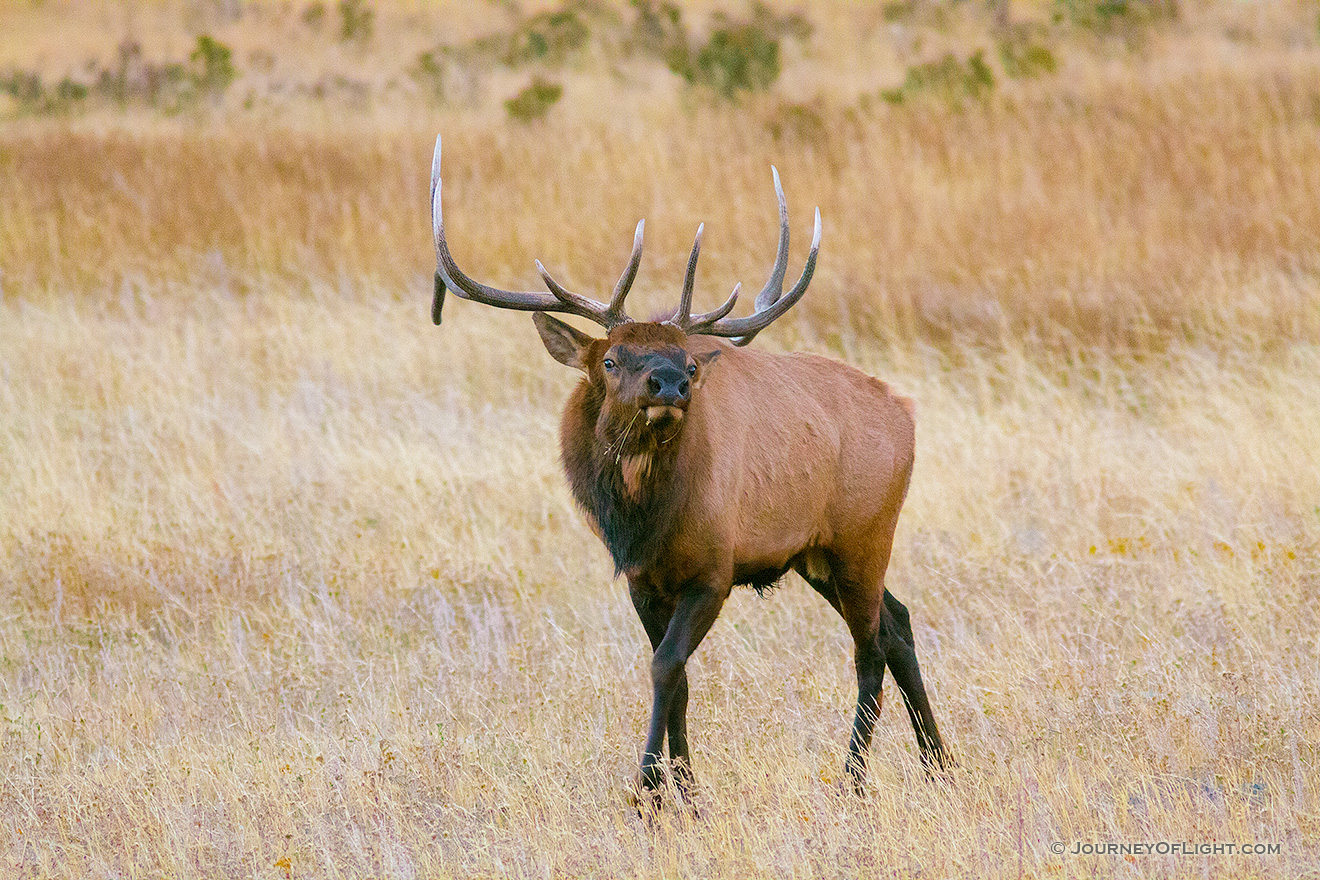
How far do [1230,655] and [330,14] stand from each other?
78.0 ft

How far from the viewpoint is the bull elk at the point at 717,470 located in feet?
16.5

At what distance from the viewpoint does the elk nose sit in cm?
477

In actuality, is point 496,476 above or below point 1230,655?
below

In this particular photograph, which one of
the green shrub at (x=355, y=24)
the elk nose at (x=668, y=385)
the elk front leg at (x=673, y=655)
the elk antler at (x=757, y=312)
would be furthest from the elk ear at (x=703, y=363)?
the green shrub at (x=355, y=24)

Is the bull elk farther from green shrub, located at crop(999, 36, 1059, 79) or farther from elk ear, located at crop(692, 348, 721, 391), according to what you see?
green shrub, located at crop(999, 36, 1059, 79)

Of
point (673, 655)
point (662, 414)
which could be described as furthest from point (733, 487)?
point (673, 655)

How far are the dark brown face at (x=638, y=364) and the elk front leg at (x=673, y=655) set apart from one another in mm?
628

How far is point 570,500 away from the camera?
28.2 ft

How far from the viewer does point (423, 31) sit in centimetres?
2592

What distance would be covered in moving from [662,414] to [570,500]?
384 cm

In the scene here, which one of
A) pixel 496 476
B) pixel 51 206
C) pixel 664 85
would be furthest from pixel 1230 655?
pixel 664 85

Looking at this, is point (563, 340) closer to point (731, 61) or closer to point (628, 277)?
point (628, 277)

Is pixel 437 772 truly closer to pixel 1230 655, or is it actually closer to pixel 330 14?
pixel 1230 655

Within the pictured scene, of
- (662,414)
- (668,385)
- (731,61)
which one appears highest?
(668,385)
